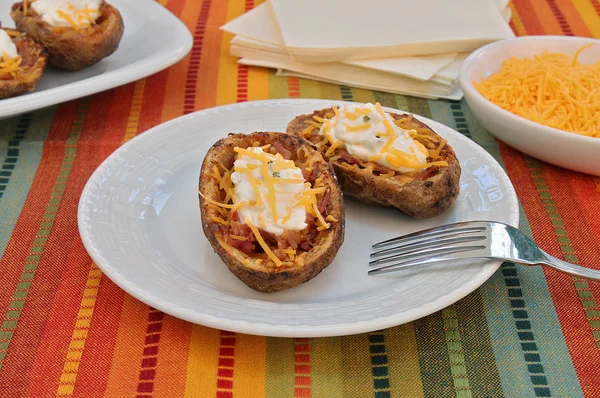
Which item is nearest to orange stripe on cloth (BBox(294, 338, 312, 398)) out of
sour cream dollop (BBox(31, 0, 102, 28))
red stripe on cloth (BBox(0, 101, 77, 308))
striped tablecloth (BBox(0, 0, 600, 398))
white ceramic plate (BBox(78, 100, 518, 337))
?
striped tablecloth (BBox(0, 0, 600, 398))

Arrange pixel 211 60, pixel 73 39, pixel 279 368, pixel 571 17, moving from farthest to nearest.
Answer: pixel 571 17
pixel 211 60
pixel 73 39
pixel 279 368

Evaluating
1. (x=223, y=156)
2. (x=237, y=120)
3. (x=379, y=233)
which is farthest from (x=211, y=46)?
(x=379, y=233)

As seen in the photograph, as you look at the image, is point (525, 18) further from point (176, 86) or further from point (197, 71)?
point (176, 86)

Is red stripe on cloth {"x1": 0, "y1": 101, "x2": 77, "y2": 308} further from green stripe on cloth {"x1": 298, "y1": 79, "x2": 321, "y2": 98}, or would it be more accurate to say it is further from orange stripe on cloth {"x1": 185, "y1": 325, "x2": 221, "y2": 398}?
green stripe on cloth {"x1": 298, "y1": 79, "x2": 321, "y2": 98}

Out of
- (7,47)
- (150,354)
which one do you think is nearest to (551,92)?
(150,354)

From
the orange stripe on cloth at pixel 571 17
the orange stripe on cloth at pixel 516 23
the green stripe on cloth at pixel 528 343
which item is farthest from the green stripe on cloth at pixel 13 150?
the orange stripe on cloth at pixel 571 17

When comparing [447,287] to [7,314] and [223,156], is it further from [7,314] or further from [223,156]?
[7,314]
